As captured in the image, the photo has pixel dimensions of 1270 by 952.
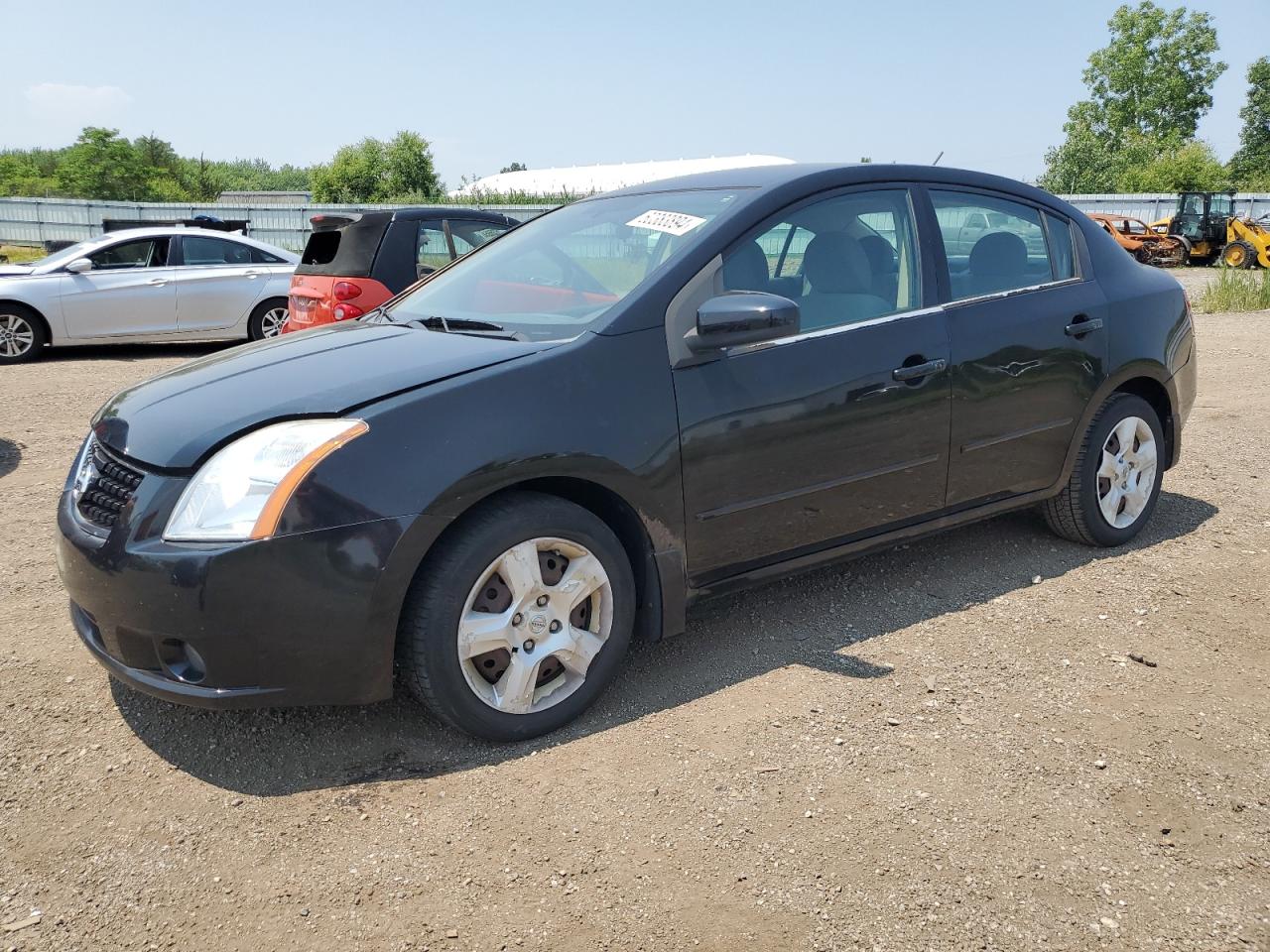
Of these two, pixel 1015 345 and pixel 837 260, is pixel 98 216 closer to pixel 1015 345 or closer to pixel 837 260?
pixel 837 260

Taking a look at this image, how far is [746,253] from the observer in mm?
3635

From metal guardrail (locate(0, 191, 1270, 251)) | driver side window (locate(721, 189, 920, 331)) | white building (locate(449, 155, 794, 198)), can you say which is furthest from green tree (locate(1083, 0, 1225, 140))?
driver side window (locate(721, 189, 920, 331))

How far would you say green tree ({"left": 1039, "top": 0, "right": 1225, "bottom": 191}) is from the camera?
253 ft

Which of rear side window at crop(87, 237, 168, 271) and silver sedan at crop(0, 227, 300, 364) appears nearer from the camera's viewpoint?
silver sedan at crop(0, 227, 300, 364)

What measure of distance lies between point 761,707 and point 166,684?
1.78m

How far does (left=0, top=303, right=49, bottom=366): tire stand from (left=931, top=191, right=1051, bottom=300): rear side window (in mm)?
10670

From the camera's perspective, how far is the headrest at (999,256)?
428 cm

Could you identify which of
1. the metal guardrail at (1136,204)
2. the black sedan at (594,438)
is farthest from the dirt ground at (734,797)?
the metal guardrail at (1136,204)

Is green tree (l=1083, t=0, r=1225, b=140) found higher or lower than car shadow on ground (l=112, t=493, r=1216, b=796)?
higher

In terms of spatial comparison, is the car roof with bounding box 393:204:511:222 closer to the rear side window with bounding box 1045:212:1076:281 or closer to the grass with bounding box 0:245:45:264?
the rear side window with bounding box 1045:212:1076:281

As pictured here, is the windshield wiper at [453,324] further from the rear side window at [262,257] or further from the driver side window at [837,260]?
the rear side window at [262,257]

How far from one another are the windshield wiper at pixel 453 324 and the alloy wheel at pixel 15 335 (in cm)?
962

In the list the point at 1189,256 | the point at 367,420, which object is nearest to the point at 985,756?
the point at 367,420

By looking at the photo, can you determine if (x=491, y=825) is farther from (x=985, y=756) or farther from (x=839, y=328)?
(x=839, y=328)
